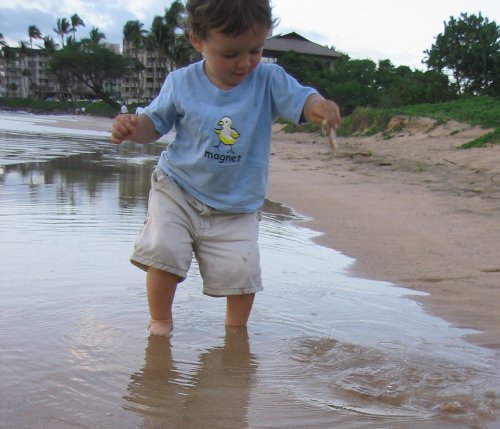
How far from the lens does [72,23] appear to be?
8512 centimetres

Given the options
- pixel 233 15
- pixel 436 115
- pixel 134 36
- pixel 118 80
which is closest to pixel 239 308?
pixel 233 15

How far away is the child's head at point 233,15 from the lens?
2.08 meters

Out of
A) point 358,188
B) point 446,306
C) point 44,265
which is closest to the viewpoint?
point 446,306

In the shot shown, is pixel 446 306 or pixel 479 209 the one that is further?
pixel 479 209

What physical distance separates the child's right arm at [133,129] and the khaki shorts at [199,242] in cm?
15

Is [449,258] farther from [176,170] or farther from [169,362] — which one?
[169,362]

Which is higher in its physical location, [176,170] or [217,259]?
[176,170]

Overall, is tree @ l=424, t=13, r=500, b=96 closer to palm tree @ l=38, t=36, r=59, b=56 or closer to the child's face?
the child's face

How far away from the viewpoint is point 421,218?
189 inches

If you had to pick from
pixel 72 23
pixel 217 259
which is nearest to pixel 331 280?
pixel 217 259

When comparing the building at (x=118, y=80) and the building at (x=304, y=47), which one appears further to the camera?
the building at (x=118, y=80)

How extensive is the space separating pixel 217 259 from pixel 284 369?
57cm

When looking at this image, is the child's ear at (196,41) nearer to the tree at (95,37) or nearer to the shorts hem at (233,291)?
the shorts hem at (233,291)

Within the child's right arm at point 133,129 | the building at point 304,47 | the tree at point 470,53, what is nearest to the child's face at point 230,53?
the child's right arm at point 133,129
